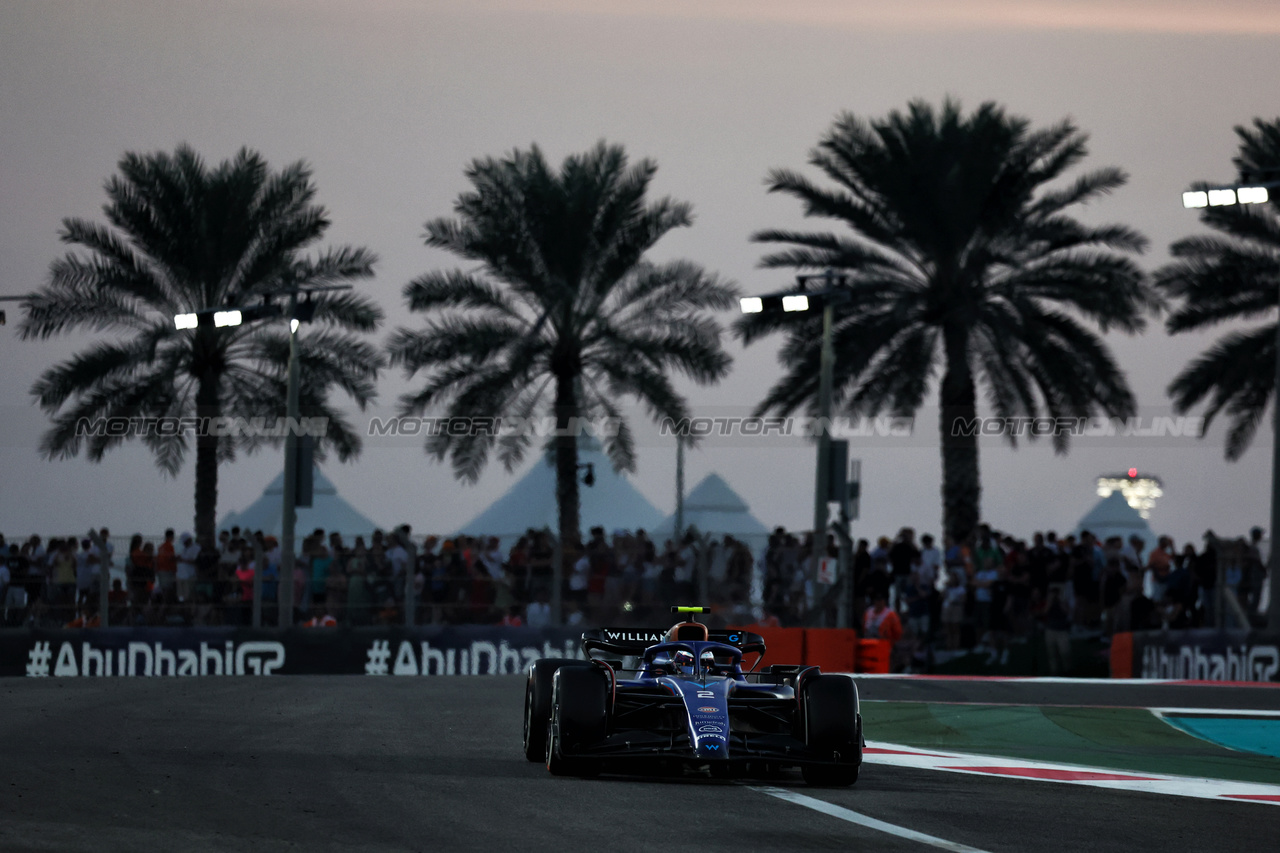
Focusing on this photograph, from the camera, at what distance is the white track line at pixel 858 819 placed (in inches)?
271

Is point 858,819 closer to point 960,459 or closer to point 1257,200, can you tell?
point 1257,200

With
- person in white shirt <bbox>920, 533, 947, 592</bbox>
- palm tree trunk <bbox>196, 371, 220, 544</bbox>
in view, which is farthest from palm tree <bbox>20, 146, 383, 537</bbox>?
person in white shirt <bbox>920, 533, 947, 592</bbox>

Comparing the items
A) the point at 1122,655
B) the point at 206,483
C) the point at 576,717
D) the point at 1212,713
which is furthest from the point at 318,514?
the point at 576,717

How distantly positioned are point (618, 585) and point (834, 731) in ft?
43.9

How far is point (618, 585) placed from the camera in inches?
896

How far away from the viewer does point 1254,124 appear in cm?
3166

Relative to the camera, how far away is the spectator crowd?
73.5 ft

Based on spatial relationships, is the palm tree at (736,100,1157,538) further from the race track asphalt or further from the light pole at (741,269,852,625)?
the race track asphalt

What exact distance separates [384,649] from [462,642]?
984mm

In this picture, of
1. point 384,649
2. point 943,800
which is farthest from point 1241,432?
point 943,800

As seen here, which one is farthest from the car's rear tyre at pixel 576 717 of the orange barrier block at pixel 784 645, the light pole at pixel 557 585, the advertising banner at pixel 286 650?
the light pole at pixel 557 585

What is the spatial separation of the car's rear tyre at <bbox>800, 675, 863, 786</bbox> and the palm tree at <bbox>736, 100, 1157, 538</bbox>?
21.8m

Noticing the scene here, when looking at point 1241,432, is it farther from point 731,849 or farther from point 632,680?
point 731,849

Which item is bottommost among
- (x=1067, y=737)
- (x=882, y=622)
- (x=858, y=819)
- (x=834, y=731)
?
(x=1067, y=737)
